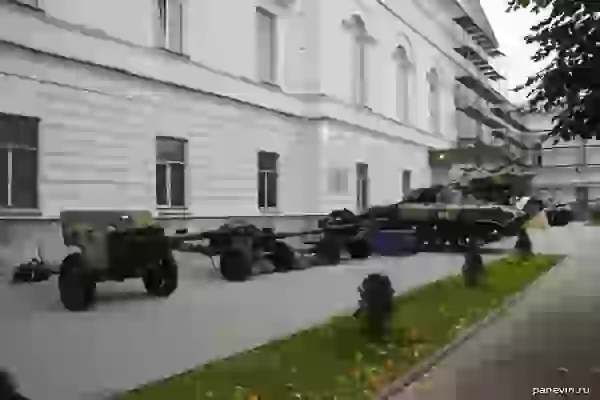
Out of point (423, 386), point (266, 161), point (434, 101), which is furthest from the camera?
point (434, 101)

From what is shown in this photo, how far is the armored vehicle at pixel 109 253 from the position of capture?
3.12 meters

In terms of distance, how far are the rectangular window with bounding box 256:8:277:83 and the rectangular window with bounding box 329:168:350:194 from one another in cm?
85

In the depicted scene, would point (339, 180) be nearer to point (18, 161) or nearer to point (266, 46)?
point (266, 46)

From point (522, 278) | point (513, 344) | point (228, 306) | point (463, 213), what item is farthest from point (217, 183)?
point (522, 278)

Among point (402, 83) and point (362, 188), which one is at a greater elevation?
point (402, 83)

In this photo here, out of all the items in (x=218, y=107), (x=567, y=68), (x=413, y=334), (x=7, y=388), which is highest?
(x=567, y=68)

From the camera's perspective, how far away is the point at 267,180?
5.39m

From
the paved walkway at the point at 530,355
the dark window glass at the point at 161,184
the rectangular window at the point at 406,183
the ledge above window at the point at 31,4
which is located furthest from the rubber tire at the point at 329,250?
the ledge above window at the point at 31,4

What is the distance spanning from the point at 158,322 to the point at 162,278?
17.1 inches

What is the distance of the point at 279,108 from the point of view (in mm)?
6355

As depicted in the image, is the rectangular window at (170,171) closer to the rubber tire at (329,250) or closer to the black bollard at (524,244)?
the rubber tire at (329,250)

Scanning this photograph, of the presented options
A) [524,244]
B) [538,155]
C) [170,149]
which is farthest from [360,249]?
[524,244]

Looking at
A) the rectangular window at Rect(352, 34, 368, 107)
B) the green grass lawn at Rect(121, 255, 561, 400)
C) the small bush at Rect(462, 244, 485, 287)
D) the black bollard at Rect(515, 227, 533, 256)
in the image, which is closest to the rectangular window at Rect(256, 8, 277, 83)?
the rectangular window at Rect(352, 34, 368, 107)

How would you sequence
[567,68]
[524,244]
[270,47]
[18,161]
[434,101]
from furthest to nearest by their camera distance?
[524,244] → [434,101] → [567,68] → [270,47] → [18,161]
